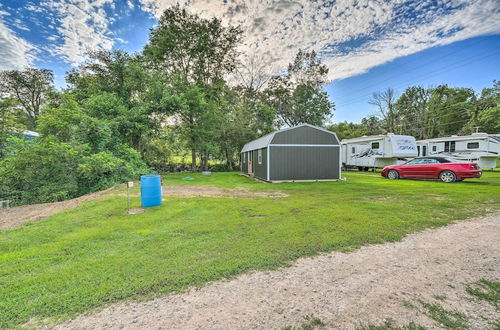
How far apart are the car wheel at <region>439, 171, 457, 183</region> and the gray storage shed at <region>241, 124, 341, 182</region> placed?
486cm

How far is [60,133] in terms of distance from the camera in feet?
31.3

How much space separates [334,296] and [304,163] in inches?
397

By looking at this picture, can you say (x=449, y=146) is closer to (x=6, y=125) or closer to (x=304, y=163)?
(x=304, y=163)

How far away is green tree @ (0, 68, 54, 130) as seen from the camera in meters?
22.6

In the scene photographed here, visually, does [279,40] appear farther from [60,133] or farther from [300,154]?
[60,133]

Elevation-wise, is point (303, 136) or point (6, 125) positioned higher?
point (6, 125)

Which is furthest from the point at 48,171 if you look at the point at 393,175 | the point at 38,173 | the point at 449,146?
the point at 449,146

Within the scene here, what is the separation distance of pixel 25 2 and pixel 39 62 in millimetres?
8020

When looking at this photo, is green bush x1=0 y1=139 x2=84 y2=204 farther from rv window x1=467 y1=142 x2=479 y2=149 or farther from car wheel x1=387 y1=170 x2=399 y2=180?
rv window x1=467 y1=142 x2=479 y2=149

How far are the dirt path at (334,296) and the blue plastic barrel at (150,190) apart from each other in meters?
4.19

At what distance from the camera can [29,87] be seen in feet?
78.7

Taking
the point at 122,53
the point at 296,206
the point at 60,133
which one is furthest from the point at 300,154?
the point at 122,53

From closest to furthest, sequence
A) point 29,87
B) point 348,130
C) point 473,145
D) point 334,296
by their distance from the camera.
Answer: point 334,296 → point 473,145 → point 29,87 → point 348,130

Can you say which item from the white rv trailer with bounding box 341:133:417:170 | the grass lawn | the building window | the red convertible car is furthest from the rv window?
the grass lawn
